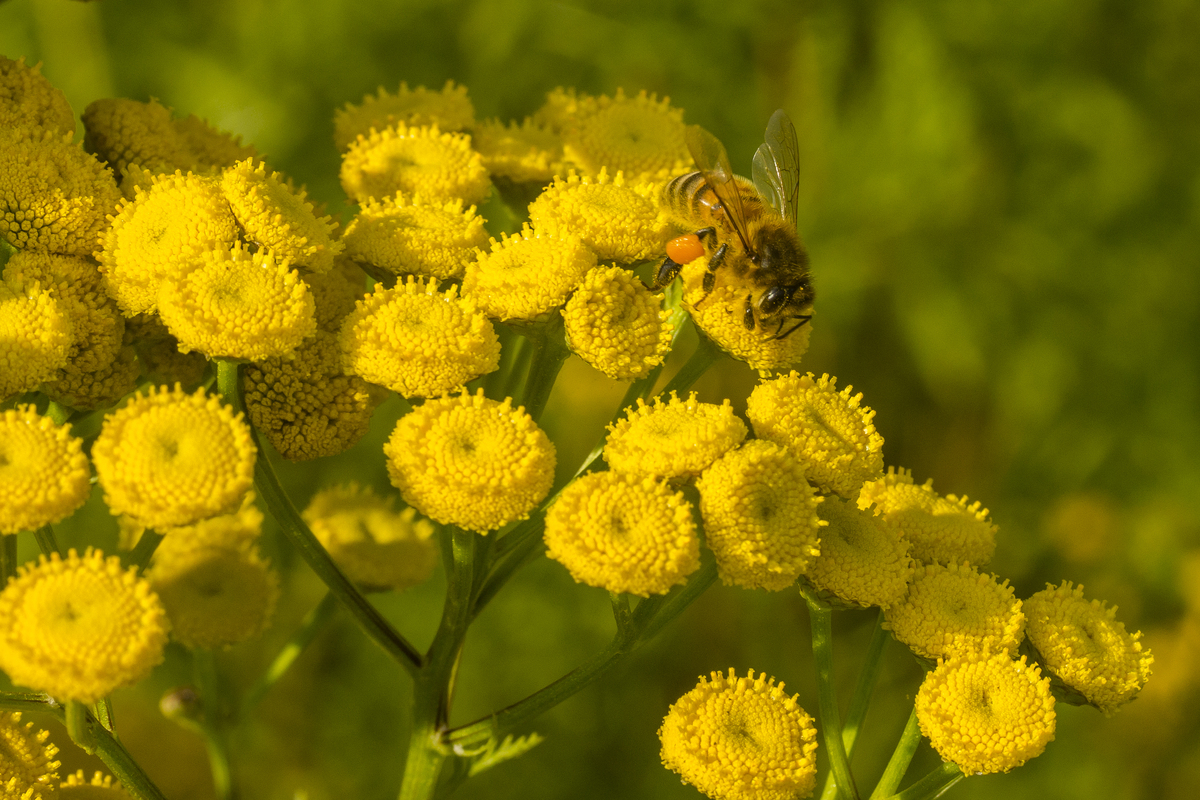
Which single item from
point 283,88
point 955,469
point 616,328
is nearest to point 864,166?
point 955,469

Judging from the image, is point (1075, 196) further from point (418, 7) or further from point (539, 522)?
point (539, 522)

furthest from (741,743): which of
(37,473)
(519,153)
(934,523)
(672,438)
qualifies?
(519,153)

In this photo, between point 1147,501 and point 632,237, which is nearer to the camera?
point 632,237

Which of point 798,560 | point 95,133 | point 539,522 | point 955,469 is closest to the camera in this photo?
point 798,560

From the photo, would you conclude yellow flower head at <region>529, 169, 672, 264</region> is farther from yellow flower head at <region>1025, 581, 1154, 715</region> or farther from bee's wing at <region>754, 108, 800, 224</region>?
yellow flower head at <region>1025, 581, 1154, 715</region>

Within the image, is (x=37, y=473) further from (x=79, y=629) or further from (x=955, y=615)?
(x=955, y=615)

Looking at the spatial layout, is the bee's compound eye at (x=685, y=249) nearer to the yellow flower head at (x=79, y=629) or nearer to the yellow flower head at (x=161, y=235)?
the yellow flower head at (x=161, y=235)

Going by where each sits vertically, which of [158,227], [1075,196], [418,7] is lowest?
[1075,196]
